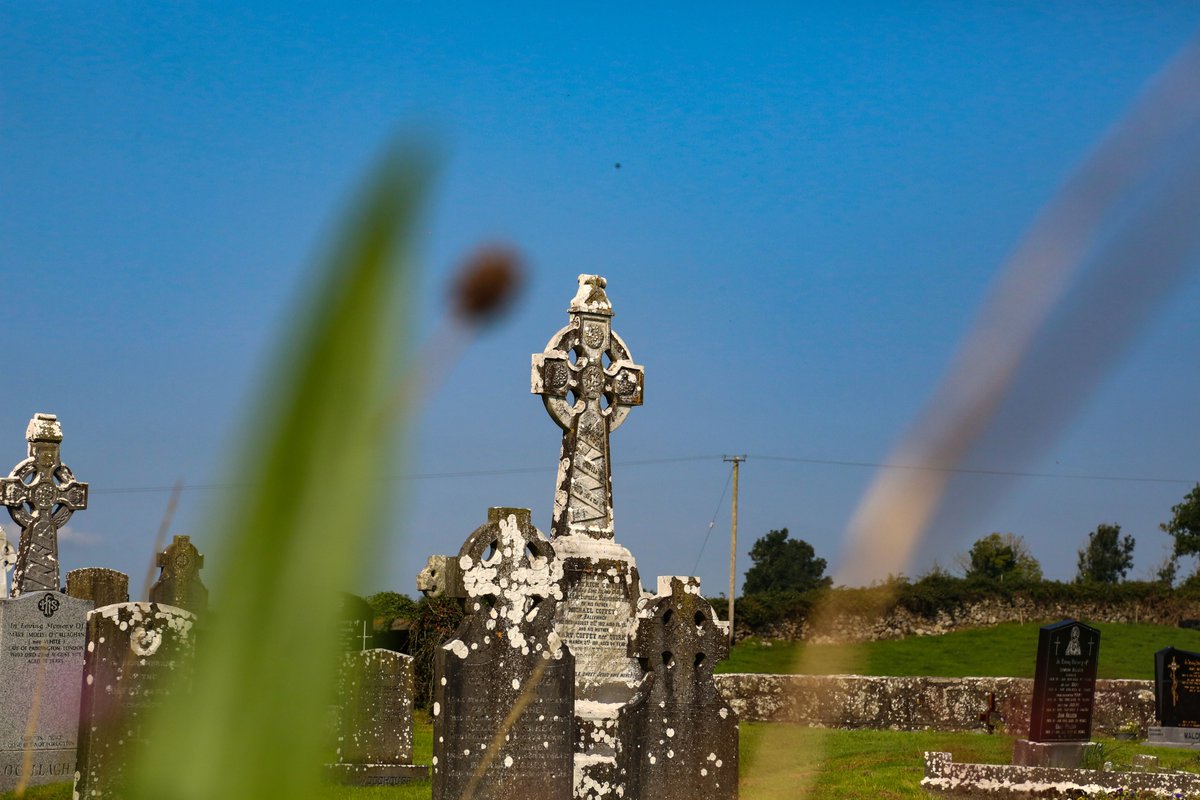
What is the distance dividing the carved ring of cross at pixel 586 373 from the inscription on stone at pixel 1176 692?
10.5 meters

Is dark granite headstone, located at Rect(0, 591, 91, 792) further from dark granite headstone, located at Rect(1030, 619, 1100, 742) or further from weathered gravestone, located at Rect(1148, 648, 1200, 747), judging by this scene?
weathered gravestone, located at Rect(1148, 648, 1200, 747)

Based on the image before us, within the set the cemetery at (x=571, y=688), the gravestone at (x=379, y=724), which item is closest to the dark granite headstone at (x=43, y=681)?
the cemetery at (x=571, y=688)

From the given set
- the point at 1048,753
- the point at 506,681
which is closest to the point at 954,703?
the point at 1048,753

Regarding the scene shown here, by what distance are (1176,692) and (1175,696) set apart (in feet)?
0.21

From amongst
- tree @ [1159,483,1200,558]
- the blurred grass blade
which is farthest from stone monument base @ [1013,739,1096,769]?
tree @ [1159,483,1200,558]

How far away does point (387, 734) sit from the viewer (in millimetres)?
16344

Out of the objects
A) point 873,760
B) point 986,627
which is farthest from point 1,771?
point 986,627

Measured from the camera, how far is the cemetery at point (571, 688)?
1070cm

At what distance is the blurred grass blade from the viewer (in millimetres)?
414

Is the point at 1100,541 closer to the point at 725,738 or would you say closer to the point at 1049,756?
the point at 1049,756

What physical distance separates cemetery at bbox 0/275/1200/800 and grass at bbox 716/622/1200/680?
10.4m

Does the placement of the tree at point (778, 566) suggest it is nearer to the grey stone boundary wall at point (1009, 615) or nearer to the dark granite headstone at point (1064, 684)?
the grey stone boundary wall at point (1009, 615)

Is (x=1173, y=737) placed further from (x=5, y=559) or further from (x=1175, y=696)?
(x=5, y=559)

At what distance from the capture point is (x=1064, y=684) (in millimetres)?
17469
